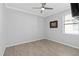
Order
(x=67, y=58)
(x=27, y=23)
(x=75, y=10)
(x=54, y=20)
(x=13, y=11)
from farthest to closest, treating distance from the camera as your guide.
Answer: (x=54, y=20) → (x=27, y=23) → (x=13, y=11) → (x=75, y=10) → (x=67, y=58)

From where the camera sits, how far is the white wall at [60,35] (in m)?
3.10

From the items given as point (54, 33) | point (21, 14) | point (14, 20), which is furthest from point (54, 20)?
point (14, 20)

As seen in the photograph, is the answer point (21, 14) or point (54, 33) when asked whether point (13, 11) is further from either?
point (54, 33)

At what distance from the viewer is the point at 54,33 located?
4.35m

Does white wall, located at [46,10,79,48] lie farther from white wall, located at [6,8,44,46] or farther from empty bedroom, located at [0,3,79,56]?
white wall, located at [6,8,44,46]

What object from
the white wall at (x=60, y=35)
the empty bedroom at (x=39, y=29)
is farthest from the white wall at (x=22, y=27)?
the white wall at (x=60, y=35)

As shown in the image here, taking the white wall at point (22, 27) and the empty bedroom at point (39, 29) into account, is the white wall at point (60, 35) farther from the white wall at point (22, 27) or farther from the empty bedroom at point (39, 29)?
the white wall at point (22, 27)

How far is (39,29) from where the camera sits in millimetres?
4574

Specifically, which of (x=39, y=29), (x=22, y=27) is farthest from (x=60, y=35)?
(x=22, y=27)

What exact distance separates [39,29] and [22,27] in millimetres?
1262

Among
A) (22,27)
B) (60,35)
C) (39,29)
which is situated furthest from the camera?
(39,29)

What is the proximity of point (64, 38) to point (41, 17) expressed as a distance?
185cm

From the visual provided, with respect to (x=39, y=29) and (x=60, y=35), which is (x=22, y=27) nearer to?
(x=39, y=29)

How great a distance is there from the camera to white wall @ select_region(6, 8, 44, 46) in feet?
9.49
